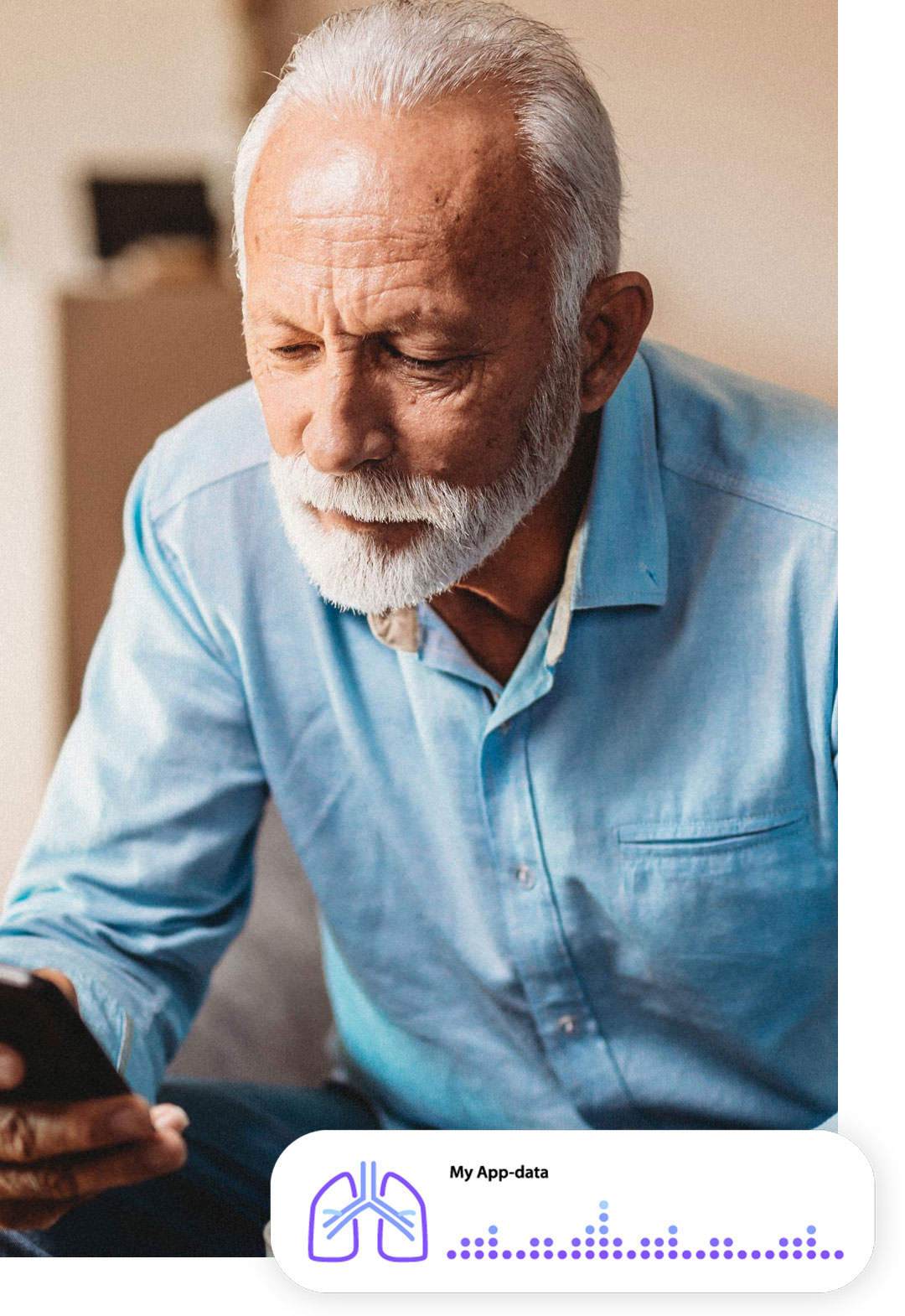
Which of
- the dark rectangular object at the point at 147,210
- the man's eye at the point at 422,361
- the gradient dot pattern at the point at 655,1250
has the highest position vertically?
the dark rectangular object at the point at 147,210

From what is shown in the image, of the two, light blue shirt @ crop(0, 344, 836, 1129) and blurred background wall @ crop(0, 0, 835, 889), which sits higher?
blurred background wall @ crop(0, 0, 835, 889)

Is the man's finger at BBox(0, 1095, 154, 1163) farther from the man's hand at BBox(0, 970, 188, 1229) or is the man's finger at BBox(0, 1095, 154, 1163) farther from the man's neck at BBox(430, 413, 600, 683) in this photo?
the man's neck at BBox(430, 413, 600, 683)

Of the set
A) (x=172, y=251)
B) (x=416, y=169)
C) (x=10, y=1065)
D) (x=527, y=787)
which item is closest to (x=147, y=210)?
(x=172, y=251)

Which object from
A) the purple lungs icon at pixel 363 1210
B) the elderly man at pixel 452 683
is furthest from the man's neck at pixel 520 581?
the purple lungs icon at pixel 363 1210

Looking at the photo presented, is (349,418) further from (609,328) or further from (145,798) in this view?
(145,798)

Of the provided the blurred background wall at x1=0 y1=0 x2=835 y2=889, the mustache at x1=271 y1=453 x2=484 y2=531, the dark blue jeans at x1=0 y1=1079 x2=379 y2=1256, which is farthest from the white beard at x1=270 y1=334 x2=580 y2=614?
the dark blue jeans at x1=0 y1=1079 x2=379 y2=1256

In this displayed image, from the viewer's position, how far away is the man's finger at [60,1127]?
798 millimetres

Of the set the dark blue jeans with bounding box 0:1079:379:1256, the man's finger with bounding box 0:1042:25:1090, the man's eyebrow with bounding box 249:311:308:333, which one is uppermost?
the man's eyebrow with bounding box 249:311:308:333

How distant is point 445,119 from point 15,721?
1.83 ft

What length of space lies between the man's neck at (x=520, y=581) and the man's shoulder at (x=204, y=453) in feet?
0.64

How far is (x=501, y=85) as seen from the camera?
0.74m

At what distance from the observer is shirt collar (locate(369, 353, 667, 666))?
2.82 ft

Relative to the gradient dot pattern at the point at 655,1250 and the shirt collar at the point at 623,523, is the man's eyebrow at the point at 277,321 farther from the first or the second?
the gradient dot pattern at the point at 655,1250

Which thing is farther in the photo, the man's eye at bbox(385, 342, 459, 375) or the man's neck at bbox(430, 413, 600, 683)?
the man's neck at bbox(430, 413, 600, 683)
